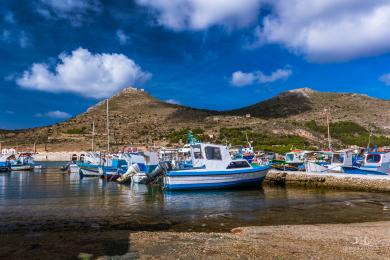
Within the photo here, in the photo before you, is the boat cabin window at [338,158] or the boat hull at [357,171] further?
the boat cabin window at [338,158]

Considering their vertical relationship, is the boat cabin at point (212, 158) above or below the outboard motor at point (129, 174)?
above

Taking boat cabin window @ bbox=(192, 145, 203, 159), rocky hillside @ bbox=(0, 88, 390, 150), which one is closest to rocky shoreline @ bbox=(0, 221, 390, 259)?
boat cabin window @ bbox=(192, 145, 203, 159)

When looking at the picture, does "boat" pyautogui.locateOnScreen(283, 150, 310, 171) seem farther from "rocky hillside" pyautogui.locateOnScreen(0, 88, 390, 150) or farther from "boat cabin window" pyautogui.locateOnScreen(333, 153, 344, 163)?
"rocky hillside" pyautogui.locateOnScreen(0, 88, 390, 150)

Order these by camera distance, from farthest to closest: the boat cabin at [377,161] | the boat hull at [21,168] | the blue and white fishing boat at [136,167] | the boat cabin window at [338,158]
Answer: the boat hull at [21,168] < the boat cabin window at [338,158] < the blue and white fishing boat at [136,167] < the boat cabin at [377,161]

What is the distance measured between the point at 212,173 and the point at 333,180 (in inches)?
357

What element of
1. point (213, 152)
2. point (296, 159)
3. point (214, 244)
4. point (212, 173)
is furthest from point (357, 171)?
point (214, 244)

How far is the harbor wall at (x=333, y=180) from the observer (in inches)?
987

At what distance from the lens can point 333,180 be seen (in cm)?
2794

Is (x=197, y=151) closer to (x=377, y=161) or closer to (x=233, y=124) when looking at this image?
(x=377, y=161)

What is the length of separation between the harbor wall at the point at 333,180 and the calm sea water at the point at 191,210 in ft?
4.65

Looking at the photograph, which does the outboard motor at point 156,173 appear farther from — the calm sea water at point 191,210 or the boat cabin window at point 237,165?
the boat cabin window at point 237,165

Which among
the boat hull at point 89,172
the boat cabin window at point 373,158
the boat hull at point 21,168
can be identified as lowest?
the boat hull at point 89,172

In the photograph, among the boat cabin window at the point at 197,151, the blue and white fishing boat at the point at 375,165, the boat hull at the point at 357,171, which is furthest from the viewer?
the blue and white fishing boat at the point at 375,165

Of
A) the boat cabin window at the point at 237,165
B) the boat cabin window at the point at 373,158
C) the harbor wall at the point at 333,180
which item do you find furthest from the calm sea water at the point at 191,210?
the boat cabin window at the point at 373,158
